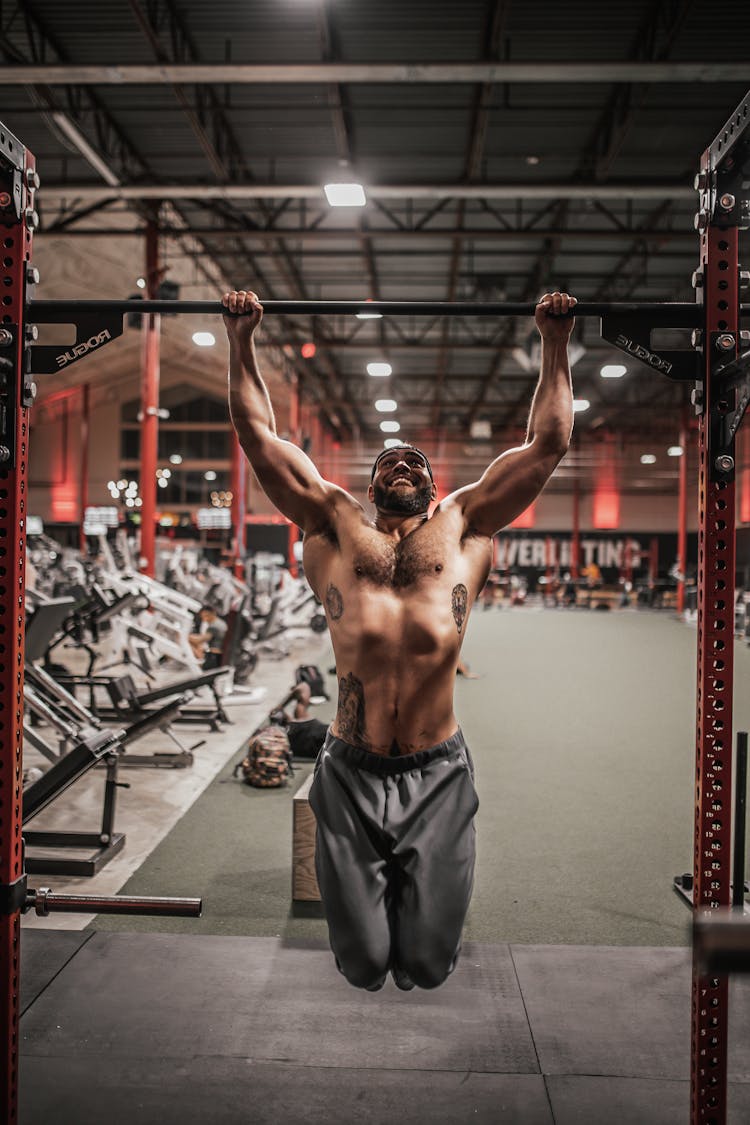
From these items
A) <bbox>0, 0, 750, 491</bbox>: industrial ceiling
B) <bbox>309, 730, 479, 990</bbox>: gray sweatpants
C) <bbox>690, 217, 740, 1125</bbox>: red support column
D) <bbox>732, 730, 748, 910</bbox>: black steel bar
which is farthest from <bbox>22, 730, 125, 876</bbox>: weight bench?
<bbox>0, 0, 750, 491</bbox>: industrial ceiling

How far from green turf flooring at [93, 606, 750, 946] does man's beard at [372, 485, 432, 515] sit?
184 cm

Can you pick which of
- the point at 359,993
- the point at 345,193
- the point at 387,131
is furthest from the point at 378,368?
the point at 359,993

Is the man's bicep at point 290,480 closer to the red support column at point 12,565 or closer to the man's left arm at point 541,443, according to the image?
the man's left arm at point 541,443

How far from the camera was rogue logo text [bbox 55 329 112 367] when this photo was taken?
212 cm

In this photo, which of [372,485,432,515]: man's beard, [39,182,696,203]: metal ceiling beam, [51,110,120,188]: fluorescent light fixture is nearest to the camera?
[372,485,432,515]: man's beard

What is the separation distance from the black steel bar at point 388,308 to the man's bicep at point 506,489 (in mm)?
381

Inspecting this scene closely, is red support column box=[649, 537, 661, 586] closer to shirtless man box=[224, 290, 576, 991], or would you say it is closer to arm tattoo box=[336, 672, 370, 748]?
shirtless man box=[224, 290, 576, 991]

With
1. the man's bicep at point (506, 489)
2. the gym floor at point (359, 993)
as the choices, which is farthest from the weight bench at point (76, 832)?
the man's bicep at point (506, 489)

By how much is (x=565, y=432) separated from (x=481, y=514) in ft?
1.02

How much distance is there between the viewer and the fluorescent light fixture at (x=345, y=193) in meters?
7.75

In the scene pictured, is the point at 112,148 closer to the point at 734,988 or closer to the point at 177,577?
the point at 177,577

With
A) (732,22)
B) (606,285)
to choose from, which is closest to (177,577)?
(606,285)

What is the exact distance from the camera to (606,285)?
13.9 metres

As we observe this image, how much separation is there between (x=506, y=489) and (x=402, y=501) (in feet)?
0.93
